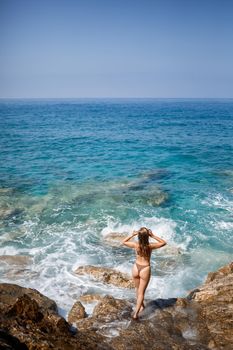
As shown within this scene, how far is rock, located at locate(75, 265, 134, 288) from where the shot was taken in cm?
1102

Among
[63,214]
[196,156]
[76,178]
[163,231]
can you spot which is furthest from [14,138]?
[163,231]

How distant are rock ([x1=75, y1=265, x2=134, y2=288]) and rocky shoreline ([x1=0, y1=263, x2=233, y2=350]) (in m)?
3.18

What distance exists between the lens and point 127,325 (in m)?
6.51

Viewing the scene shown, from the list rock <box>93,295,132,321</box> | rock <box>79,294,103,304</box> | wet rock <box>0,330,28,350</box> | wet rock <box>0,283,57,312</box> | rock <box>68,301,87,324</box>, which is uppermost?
wet rock <box>0,330,28,350</box>

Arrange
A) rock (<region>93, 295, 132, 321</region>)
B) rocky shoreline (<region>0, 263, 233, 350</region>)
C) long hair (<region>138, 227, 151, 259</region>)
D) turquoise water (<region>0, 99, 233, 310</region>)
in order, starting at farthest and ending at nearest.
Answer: turquoise water (<region>0, 99, 233, 310</region>) < rock (<region>93, 295, 132, 321</region>) < long hair (<region>138, 227, 151, 259</region>) < rocky shoreline (<region>0, 263, 233, 350</region>)

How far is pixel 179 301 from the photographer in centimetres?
742

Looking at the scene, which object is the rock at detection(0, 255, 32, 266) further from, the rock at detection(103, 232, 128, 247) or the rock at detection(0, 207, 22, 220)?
the rock at detection(0, 207, 22, 220)

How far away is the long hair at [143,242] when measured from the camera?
672cm

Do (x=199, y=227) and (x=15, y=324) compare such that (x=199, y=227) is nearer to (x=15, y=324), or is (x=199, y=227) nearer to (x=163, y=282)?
(x=163, y=282)

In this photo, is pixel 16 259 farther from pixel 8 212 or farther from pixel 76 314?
pixel 76 314

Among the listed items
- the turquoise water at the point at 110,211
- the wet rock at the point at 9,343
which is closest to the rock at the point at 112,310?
the wet rock at the point at 9,343

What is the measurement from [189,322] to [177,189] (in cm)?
1513

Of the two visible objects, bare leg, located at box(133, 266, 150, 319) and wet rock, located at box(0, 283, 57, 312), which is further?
wet rock, located at box(0, 283, 57, 312)

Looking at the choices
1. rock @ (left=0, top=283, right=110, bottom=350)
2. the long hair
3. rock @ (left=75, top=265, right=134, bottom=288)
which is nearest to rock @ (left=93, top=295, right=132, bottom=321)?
rock @ (left=0, top=283, right=110, bottom=350)
